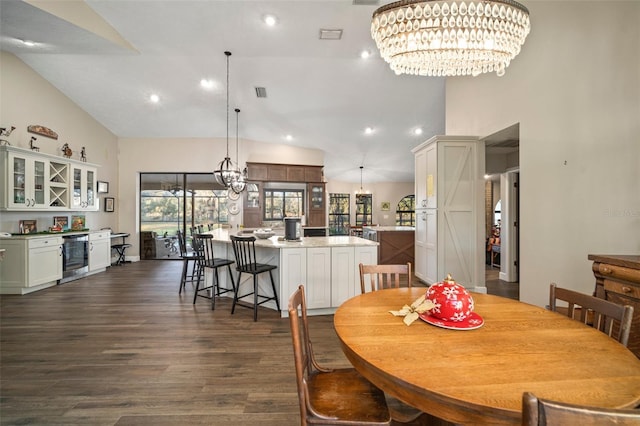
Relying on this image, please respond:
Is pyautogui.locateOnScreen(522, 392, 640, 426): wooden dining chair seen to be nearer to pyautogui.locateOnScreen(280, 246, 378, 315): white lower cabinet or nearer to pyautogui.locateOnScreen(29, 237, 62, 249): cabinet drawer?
pyautogui.locateOnScreen(280, 246, 378, 315): white lower cabinet

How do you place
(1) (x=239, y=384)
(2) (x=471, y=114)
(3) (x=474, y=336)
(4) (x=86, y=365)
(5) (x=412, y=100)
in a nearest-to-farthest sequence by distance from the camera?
(3) (x=474, y=336) < (1) (x=239, y=384) < (4) (x=86, y=365) < (2) (x=471, y=114) < (5) (x=412, y=100)

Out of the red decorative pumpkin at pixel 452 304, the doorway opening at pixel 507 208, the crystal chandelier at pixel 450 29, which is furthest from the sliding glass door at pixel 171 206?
the red decorative pumpkin at pixel 452 304

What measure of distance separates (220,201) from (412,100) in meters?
5.39

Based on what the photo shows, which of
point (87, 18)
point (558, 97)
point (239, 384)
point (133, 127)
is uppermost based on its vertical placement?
point (87, 18)

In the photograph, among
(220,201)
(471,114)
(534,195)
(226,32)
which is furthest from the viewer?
(220,201)

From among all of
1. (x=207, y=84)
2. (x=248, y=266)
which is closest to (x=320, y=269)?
(x=248, y=266)

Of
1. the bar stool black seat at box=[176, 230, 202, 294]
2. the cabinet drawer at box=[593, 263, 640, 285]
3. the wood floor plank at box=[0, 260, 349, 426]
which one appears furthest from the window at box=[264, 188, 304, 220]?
the cabinet drawer at box=[593, 263, 640, 285]

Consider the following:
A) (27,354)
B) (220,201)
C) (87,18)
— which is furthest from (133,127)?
(27,354)

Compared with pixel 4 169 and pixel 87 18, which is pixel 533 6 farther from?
pixel 4 169

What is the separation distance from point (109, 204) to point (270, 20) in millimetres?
6295

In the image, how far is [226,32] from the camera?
3984 mm

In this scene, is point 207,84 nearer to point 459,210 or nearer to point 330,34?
point 330,34

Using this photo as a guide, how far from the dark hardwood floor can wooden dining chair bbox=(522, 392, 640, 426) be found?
1646mm

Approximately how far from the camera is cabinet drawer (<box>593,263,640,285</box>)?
1826mm
